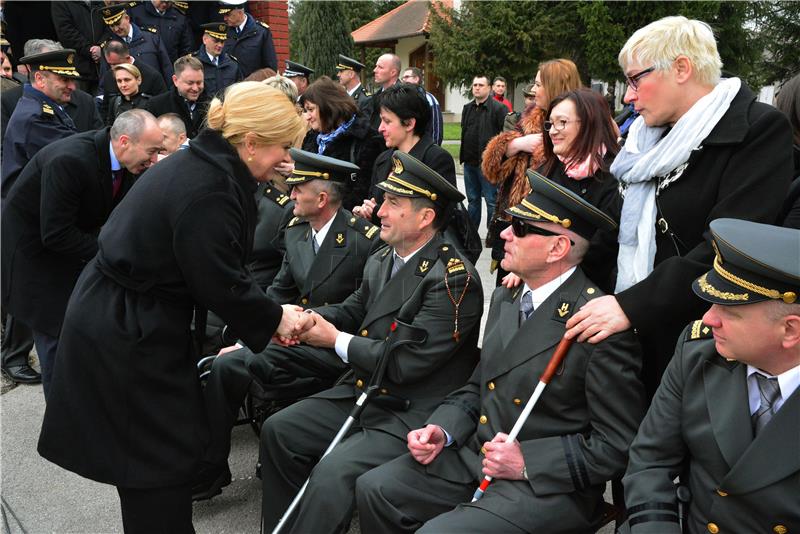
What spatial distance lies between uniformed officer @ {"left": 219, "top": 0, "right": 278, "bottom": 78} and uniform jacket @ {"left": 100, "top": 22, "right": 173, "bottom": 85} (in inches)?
29.9

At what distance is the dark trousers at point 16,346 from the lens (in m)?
5.98

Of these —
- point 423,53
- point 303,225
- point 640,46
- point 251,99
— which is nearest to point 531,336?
point 640,46

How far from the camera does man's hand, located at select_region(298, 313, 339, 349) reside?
3.40 metres

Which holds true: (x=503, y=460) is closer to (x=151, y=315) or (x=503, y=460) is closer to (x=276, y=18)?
(x=151, y=315)

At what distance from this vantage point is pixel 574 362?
2.66m

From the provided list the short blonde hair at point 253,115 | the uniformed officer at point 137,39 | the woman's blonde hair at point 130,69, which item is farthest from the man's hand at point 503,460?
the uniformed officer at point 137,39

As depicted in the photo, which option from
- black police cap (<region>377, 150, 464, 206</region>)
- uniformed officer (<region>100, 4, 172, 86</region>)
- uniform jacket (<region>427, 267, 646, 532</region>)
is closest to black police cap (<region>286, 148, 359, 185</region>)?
black police cap (<region>377, 150, 464, 206</region>)

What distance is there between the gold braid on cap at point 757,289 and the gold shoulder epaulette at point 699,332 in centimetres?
30

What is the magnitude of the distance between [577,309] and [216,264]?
1396 millimetres

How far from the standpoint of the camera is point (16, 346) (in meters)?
6.02

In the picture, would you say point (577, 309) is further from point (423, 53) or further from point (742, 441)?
point (423, 53)

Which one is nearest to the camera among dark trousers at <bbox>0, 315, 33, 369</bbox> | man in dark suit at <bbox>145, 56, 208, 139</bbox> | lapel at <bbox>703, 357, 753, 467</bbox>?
lapel at <bbox>703, 357, 753, 467</bbox>

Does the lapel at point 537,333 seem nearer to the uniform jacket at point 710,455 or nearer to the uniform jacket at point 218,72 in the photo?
the uniform jacket at point 710,455

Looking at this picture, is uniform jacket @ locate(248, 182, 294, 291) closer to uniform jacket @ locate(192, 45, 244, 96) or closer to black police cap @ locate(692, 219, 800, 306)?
black police cap @ locate(692, 219, 800, 306)
